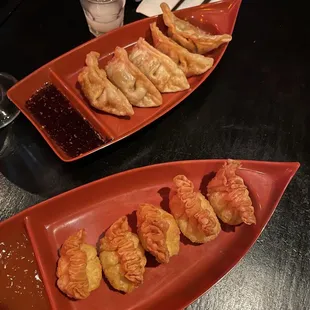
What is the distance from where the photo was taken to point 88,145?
2107 millimetres

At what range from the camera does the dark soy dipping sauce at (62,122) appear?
2100 millimetres

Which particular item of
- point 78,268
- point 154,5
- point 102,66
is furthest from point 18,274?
point 154,5

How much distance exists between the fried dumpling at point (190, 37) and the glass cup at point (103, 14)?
0.27 meters

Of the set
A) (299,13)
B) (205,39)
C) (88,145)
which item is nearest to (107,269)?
(88,145)

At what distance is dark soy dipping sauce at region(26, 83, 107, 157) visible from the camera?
2100 millimetres

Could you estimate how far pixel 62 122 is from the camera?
2.17m

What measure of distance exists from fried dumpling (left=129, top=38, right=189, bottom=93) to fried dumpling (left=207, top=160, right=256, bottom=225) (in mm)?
621

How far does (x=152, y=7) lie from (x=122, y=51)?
0.60m

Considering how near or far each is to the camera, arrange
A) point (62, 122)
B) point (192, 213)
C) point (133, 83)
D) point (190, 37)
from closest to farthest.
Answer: point (192, 213), point (62, 122), point (133, 83), point (190, 37)

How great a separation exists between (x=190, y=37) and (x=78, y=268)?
1452mm

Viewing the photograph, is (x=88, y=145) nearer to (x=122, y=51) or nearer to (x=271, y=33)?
(x=122, y=51)

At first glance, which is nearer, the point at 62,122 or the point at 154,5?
the point at 62,122

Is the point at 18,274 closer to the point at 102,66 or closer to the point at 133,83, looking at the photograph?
the point at 133,83

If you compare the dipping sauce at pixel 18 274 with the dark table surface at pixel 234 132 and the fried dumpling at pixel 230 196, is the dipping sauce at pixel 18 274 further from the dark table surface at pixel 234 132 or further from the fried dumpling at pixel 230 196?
Answer: the fried dumpling at pixel 230 196
